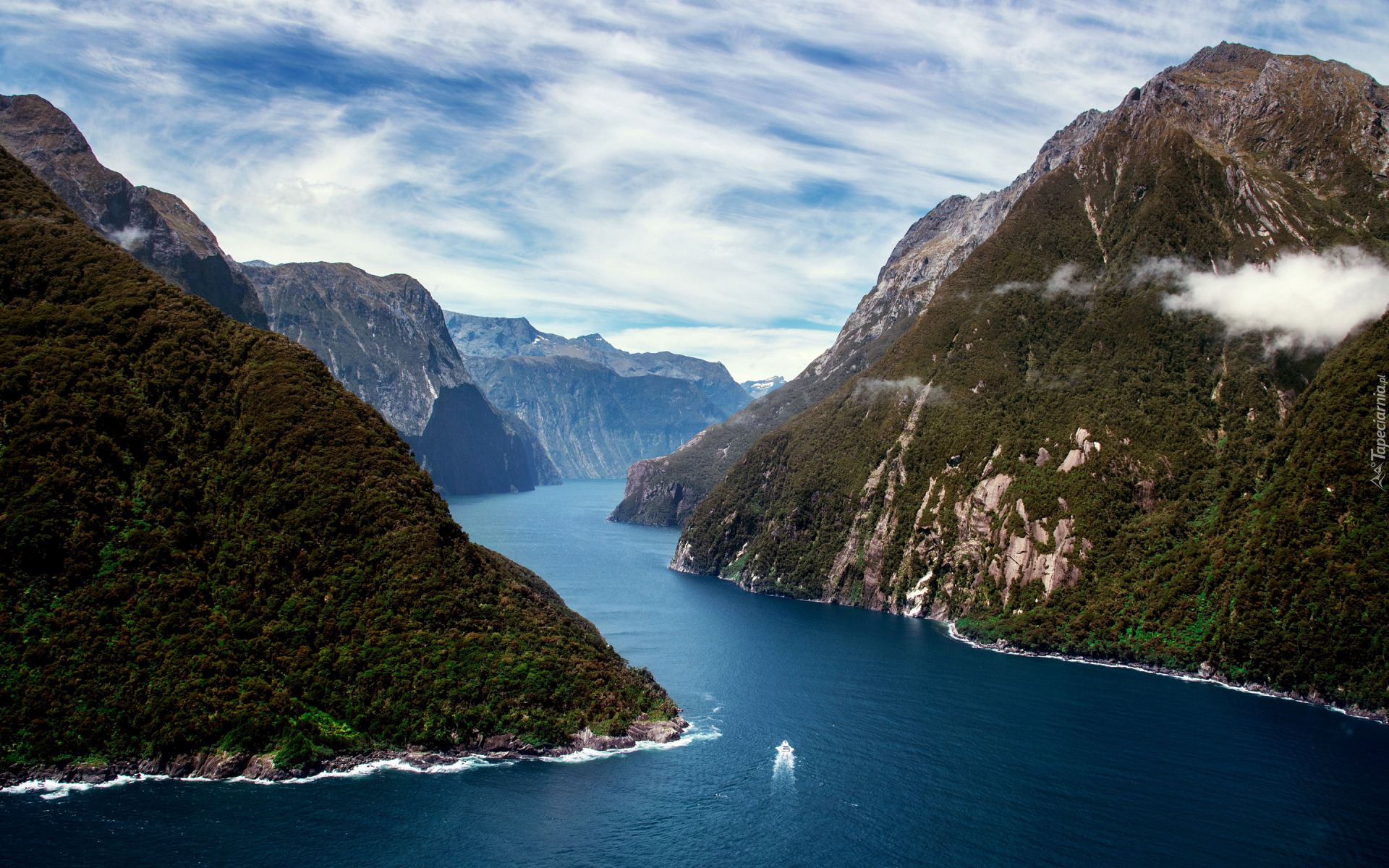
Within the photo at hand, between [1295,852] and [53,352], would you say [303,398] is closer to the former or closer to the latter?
[53,352]

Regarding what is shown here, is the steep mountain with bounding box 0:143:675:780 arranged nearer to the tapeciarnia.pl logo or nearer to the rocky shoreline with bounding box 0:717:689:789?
the rocky shoreline with bounding box 0:717:689:789

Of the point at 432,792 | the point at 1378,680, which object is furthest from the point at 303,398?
the point at 1378,680

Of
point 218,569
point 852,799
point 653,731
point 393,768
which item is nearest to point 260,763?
point 393,768

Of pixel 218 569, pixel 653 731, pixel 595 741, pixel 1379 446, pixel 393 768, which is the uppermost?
pixel 1379 446

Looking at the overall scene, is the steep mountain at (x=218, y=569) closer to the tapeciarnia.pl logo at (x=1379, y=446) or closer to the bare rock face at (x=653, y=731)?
the bare rock face at (x=653, y=731)

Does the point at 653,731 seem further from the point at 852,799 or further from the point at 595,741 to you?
the point at 852,799

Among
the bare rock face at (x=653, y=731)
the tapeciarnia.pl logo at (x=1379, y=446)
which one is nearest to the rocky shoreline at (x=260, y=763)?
the bare rock face at (x=653, y=731)
